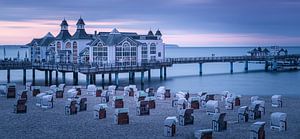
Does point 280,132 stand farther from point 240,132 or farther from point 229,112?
point 229,112

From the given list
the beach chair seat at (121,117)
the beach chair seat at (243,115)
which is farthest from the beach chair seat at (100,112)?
the beach chair seat at (243,115)

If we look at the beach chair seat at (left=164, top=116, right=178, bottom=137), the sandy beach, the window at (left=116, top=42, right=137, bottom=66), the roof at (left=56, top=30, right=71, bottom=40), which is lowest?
the sandy beach

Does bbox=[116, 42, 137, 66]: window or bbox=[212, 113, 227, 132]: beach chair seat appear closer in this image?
bbox=[212, 113, 227, 132]: beach chair seat

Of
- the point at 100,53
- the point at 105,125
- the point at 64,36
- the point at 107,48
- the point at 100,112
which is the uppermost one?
the point at 64,36

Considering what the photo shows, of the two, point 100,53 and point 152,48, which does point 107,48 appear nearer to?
point 100,53

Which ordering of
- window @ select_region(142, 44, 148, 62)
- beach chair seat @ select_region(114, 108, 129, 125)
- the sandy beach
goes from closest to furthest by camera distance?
the sandy beach < beach chair seat @ select_region(114, 108, 129, 125) < window @ select_region(142, 44, 148, 62)

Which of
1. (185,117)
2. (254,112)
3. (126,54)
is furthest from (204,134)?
(126,54)

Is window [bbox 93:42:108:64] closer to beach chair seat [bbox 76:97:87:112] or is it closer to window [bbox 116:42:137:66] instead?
window [bbox 116:42:137:66]

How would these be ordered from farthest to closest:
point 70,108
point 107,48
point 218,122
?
point 107,48
point 70,108
point 218,122

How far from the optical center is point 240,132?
19.7 meters

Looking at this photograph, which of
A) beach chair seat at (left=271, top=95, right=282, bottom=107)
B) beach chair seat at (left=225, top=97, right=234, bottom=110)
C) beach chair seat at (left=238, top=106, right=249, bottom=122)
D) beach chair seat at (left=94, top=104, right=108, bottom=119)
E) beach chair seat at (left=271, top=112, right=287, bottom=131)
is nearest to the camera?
beach chair seat at (left=271, top=112, right=287, bottom=131)

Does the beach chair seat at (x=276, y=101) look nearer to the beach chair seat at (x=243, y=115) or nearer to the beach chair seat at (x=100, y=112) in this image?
the beach chair seat at (x=243, y=115)

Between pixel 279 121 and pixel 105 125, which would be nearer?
pixel 279 121

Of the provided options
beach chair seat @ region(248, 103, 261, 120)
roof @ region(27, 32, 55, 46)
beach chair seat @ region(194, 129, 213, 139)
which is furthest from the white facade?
beach chair seat @ region(194, 129, 213, 139)
